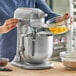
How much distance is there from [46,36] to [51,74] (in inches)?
10.6

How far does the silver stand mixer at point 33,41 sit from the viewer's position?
174cm

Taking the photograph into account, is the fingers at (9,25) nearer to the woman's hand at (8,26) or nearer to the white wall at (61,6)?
the woman's hand at (8,26)

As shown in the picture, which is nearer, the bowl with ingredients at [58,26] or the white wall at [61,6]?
the bowl with ingredients at [58,26]

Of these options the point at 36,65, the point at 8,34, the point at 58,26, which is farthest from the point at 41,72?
the point at 8,34

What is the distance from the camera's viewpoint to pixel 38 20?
175 centimetres

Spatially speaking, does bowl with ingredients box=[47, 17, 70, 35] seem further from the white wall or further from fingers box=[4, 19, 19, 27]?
the white wall

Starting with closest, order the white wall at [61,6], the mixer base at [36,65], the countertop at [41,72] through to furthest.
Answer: the countertop at [41,72], the mixer base at [36,65], the white wall at [61,6]

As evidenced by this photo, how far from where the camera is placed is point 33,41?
174cm

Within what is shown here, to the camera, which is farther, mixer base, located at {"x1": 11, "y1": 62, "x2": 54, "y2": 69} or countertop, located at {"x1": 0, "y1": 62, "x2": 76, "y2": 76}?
mixer base, located at {"x1": 11, "y1": 62, "x2": 54, "y2": 69}

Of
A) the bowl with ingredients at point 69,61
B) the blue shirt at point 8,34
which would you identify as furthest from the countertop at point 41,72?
the blue shirt at point 8,34

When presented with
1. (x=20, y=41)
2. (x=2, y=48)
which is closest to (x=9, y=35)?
(x=2, y=48)

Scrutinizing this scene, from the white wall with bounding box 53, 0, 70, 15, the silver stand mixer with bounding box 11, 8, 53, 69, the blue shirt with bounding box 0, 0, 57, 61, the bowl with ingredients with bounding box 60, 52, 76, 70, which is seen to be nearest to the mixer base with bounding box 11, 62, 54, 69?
the silver stand mixer with bounding box 11, 8, 53, 69

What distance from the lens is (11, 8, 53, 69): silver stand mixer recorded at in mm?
1740

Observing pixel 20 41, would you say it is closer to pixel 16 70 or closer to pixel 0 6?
pixel 16 70
